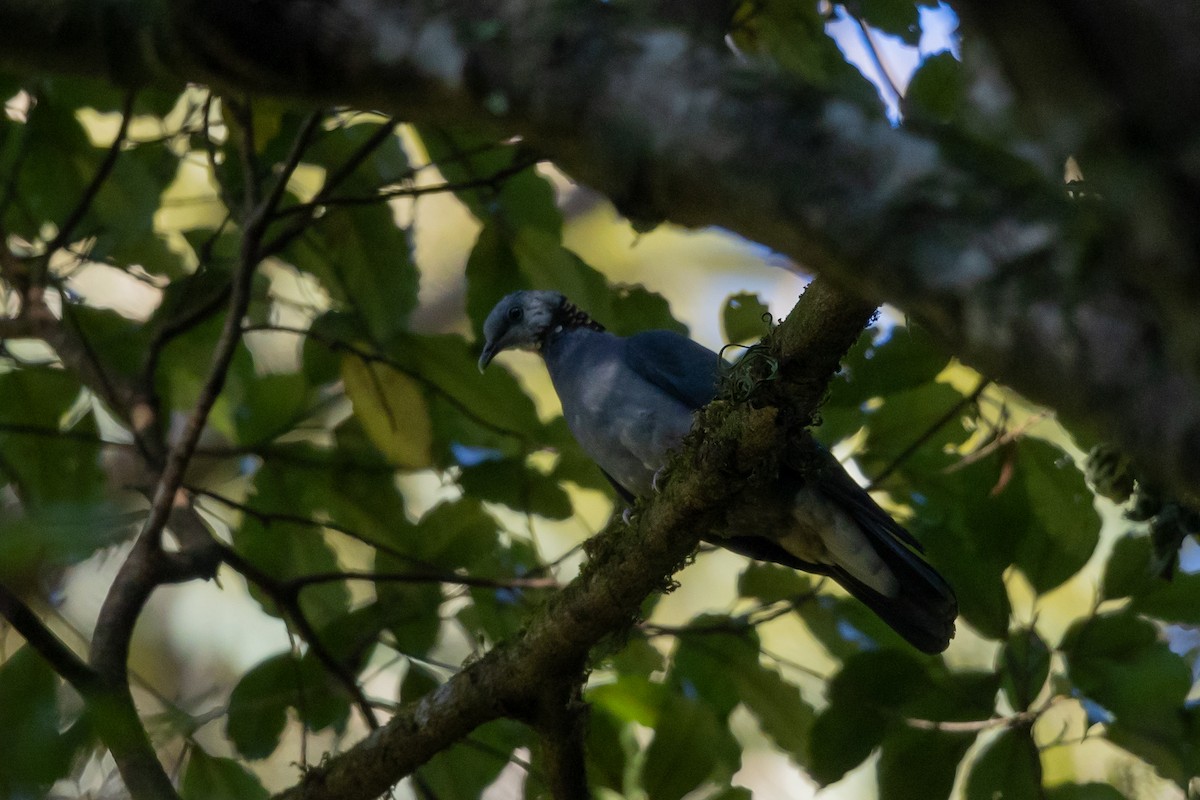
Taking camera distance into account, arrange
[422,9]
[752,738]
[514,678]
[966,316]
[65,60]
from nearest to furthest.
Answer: [966,316]
[422,9]
[65,60]
[514,678]
[752,738]

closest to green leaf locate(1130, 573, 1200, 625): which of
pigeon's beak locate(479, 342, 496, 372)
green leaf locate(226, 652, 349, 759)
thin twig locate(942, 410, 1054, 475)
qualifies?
thin twig locate(942, 410, 1054, 475)

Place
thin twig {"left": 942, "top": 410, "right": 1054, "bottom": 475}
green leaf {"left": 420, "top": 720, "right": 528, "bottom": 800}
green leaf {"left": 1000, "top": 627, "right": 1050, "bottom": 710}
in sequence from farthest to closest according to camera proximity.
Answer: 1. green leaf {"left": 420, "top": 720, "right": 528, "bottom": 800}
2. thin twig {"left": 942, "top": 410, "right": 1054, "bottom": 475}
3. green leaf {"left": 1000, "top": 627, "right": 1050, "bottom": 710}

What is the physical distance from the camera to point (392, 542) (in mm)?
4312

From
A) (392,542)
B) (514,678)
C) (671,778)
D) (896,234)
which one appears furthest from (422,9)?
(392,542)

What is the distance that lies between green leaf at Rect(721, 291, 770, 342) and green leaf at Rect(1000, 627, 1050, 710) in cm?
125

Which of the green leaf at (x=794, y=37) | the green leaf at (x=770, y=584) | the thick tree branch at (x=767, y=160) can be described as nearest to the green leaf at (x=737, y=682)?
the green leaf at (x=770, y=584)

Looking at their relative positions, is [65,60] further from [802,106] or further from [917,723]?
[917,723]

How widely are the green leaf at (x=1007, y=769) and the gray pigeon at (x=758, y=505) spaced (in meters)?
0.42

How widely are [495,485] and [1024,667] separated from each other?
1.83 metres

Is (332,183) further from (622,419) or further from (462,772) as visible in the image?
(462,772)

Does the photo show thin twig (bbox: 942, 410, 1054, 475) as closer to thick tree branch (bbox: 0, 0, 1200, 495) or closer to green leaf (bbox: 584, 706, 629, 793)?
green leaf (bbox: 584, 706, 629, 793)

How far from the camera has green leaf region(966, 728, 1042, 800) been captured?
11.1 ft

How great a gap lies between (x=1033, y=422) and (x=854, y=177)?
9.30 feet

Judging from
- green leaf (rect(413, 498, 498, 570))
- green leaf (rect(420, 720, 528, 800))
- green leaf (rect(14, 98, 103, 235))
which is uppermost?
green leaf (rect(14, 98, 103, 235))
